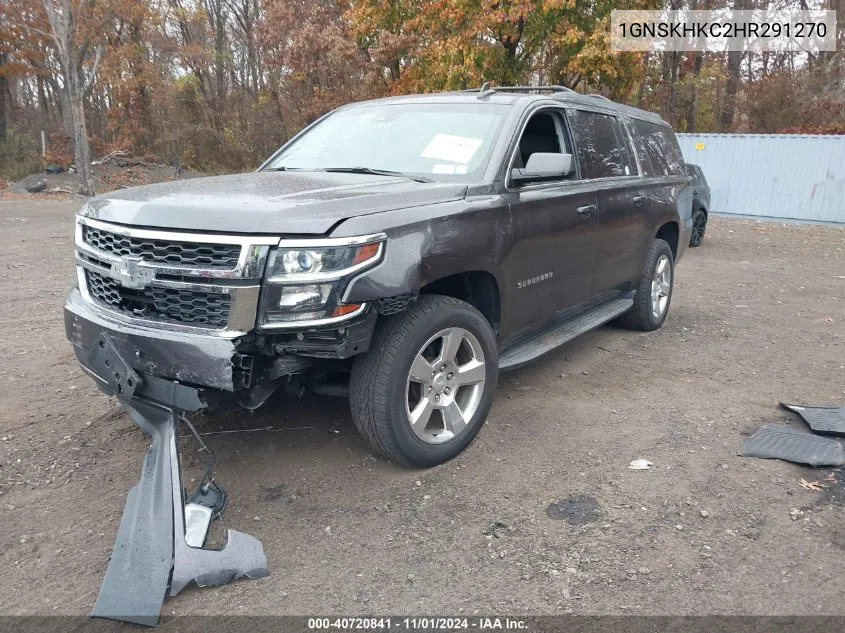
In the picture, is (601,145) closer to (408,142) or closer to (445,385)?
(408,142)

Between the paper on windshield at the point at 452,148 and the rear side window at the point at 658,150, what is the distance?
90.5 inches

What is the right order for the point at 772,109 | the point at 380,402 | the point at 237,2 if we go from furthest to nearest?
1. the point at 237,2
2. the point at 772,109
3. the point at 380,402

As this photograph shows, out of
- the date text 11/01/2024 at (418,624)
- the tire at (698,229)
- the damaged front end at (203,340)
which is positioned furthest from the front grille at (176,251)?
the tire at (698,229)

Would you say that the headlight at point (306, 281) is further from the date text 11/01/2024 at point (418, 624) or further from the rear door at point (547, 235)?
the rear door at point (547, 235)

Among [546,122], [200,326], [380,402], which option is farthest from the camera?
[546,122]

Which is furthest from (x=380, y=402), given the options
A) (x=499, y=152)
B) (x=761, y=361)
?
(x=761, y=361)

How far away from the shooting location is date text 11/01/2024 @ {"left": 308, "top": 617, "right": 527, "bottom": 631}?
8.53 feet

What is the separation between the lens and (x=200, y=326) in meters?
3.15

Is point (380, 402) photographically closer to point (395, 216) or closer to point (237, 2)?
point (395, 216)

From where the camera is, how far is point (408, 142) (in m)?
4.45

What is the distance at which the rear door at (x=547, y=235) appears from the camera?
421 cm

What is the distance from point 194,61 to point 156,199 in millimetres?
27835

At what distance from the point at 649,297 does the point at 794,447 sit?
2.46 meters

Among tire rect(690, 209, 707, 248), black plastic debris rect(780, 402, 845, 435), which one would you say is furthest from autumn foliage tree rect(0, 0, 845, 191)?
black plastic debris rect(780, 402, 845, 435)
